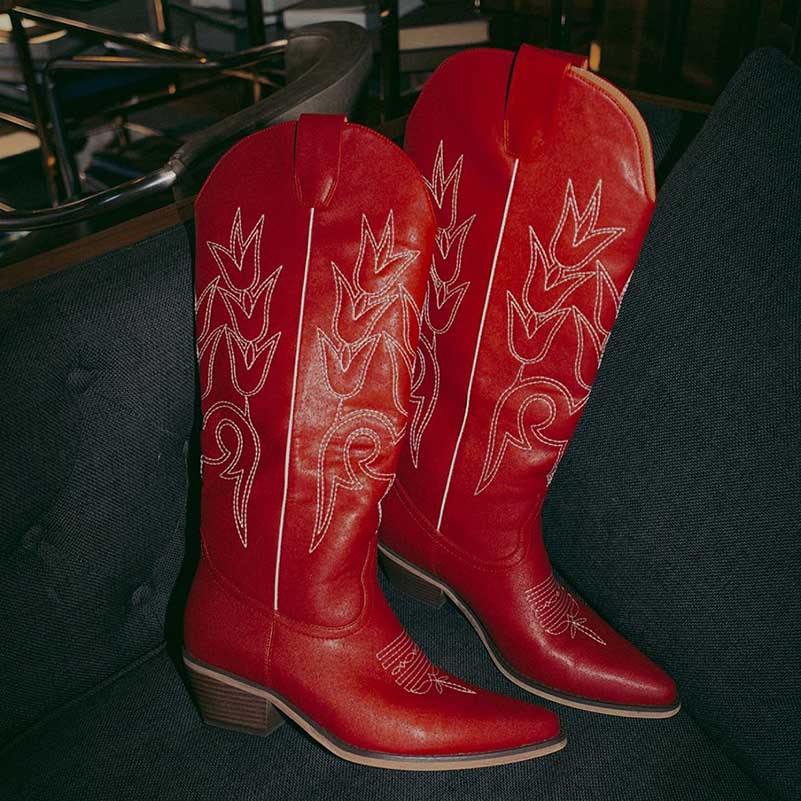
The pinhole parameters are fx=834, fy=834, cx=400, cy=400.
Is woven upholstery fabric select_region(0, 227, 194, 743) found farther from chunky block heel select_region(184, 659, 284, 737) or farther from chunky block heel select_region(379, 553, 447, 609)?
chunky block heel select_region(379, 553, 447, 609)

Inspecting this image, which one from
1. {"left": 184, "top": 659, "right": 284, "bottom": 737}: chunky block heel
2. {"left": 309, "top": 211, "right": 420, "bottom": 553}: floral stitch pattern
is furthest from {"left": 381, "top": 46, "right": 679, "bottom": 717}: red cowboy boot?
{"left": 184, "top": 659, "right": 284, "bottom": 737}: chunky block heel

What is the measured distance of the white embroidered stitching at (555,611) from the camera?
0.94m

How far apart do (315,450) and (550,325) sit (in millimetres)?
259

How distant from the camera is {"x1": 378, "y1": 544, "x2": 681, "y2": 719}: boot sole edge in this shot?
904 millimetres

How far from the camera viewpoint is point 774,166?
0.82 metres

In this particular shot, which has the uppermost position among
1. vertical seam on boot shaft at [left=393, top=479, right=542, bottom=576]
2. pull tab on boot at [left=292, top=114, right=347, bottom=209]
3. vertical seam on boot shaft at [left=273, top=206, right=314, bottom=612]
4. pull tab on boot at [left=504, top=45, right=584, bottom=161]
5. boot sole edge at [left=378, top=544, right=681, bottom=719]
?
pull tab on boot at [left=504, top=45, right=584, bottom=161]

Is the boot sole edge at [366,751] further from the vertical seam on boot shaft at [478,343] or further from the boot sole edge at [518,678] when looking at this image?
the vertical seam on boot shaft at [478,343]

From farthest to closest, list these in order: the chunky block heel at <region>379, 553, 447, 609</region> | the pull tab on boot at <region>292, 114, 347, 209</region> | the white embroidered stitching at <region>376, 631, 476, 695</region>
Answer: the chunky block heel at <region>379, 553, 447, 609</region>, the white embroidered stitching at <region>376, 631, 476, 695</region>, the pull tab on boot at <region>292, 114, 347, 209</region>

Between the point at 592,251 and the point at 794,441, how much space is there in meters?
0.27

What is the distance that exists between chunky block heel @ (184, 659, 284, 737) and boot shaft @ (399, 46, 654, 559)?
0.92 feet

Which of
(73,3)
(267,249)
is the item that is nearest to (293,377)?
(267,249)

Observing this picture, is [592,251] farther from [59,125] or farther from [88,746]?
[59,125]

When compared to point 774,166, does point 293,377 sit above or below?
below

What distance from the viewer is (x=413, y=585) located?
102 cm
